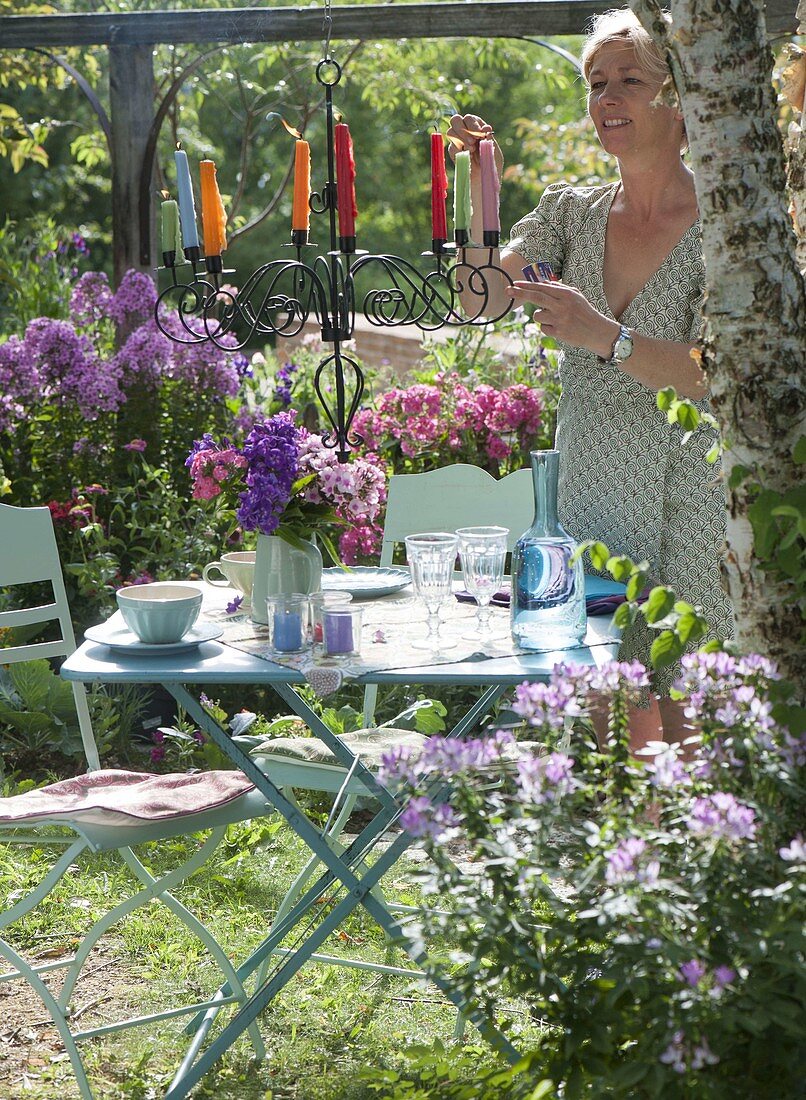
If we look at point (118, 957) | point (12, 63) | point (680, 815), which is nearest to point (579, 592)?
point (680, 815)

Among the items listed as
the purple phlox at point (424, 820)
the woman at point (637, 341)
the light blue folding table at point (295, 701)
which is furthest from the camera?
the woman at point (637, 341)

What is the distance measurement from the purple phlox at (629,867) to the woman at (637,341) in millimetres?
1375

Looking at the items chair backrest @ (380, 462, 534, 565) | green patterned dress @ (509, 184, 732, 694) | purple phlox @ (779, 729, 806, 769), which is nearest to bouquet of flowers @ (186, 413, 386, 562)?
green patterned dress @ (509, 184, 732, 694)

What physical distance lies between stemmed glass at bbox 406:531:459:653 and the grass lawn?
0.61 m

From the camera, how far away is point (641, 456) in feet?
9.45

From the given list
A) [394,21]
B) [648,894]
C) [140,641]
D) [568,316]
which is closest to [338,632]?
[140,641]

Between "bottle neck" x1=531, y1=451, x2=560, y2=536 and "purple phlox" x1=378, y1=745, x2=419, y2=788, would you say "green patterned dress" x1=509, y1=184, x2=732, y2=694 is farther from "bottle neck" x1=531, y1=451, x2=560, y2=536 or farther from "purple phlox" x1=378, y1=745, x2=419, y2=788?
"purple phlox" x1=378, y1=745, x2=419, y2=788

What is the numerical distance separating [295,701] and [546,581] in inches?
19.3

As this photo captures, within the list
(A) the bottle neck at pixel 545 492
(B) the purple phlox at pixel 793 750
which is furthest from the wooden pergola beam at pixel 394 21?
(B) the purple phlox at pixel 793 750

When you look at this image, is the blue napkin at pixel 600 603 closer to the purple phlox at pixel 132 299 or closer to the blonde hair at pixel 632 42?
the blonde hair at pixel 632 42

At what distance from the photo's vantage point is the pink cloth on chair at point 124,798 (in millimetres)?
2426

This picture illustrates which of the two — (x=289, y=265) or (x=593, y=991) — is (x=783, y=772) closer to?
(x=593, y=991)

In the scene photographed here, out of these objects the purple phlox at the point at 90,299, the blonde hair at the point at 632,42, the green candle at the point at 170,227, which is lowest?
the purple phlox at the point at 90,299

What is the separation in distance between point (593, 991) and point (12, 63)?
231 inches
